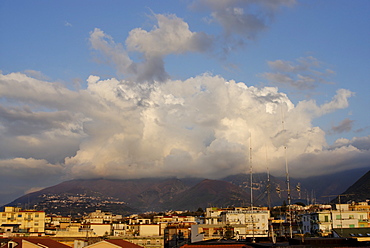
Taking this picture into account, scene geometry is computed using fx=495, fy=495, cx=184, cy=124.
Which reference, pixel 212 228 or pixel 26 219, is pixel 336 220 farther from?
pixel 26 219

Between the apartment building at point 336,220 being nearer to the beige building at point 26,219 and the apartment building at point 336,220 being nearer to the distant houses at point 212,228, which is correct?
the distant houses at point 212,228

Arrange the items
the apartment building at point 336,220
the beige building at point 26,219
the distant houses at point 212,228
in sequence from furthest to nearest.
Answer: the beige building at point 26,219
the apartment building at point 336,220
the distant houses at point 212,228

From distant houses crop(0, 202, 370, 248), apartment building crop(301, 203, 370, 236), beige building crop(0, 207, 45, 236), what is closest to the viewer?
distant houses crop(0, 202, 370, 248)

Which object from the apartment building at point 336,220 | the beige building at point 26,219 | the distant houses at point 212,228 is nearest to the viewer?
the distant houses at point 212,228

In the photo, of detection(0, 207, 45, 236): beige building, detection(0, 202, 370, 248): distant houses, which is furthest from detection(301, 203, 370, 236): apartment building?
detection(0, 207, 45, 236): beige building

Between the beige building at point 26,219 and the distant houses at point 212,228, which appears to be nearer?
the distant houses at point 212,228

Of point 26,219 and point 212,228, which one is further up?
point 26,219

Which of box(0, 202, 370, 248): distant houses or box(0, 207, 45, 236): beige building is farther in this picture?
box(0, 207, 45, 236): beige building

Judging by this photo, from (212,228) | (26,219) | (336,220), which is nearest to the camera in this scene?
(212,228)

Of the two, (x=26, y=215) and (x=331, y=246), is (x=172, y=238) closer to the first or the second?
(x=26, y=215)

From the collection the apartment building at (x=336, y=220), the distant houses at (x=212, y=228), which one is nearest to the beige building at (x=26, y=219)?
the distant houses at (x=212, y=228)

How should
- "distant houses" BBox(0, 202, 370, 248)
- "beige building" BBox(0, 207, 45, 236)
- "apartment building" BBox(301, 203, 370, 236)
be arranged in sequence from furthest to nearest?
"beige building" BBox(0, 207, 45, 236), "apartment building" BBox(301, 203, 370, 236), "distant houses" BBox(0, 202, 370, 248)

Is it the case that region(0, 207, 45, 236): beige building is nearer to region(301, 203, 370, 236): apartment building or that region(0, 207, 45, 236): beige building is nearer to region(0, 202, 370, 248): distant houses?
region(0, 202, 370, 248): distant houses

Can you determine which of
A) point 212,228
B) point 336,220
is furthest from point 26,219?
point 336,220
